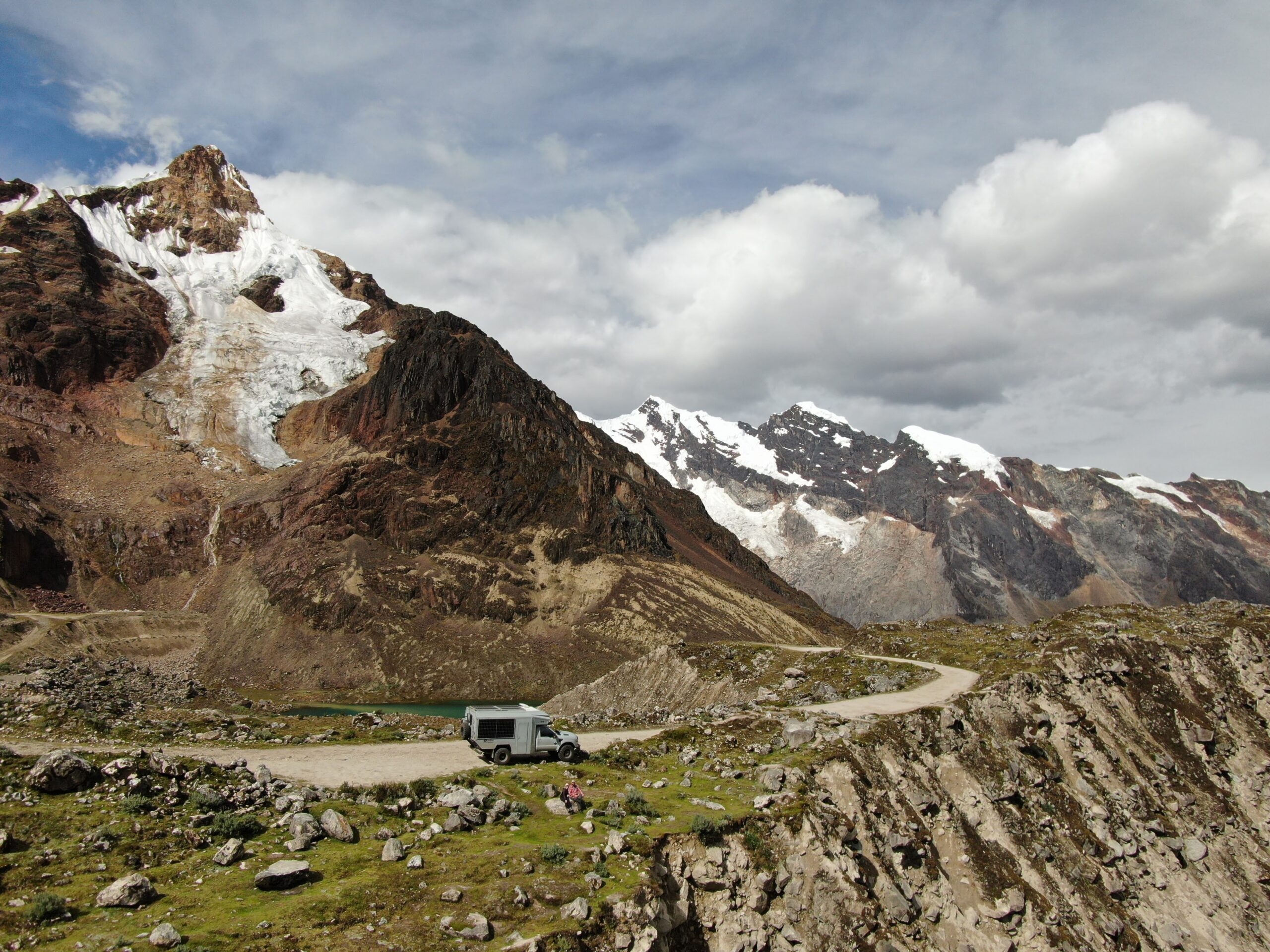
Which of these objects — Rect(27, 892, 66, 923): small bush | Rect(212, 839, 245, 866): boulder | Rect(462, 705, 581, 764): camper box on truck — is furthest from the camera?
Rect(462, 705, 581, 764): camper box on truck

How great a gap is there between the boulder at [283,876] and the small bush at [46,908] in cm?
389

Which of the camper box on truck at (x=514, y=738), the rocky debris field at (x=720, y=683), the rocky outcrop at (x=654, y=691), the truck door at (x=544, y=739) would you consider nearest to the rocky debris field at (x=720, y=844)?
the camper box on truck at (x=514, y=738)

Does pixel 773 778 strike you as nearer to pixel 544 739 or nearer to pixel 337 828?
pixel 544 739

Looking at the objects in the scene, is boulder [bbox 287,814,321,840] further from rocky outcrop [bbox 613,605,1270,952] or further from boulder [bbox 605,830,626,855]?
rocky outcrop [bbox 613,605,1270,952]

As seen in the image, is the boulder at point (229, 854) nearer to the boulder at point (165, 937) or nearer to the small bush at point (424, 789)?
the boulder at point (165, 937)

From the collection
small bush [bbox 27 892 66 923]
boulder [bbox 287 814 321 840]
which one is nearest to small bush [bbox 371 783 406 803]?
boulder [bbox 287 814 321 840]

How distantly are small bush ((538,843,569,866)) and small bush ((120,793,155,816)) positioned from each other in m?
11.9

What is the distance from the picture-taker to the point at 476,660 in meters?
126

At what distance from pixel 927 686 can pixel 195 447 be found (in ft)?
603

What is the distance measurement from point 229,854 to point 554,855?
8.54m

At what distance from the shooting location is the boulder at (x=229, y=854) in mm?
18891

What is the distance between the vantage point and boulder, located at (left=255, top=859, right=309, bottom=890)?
58.4ft

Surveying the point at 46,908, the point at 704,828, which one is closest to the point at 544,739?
the point at 704,828

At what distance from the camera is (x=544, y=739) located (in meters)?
33.7
